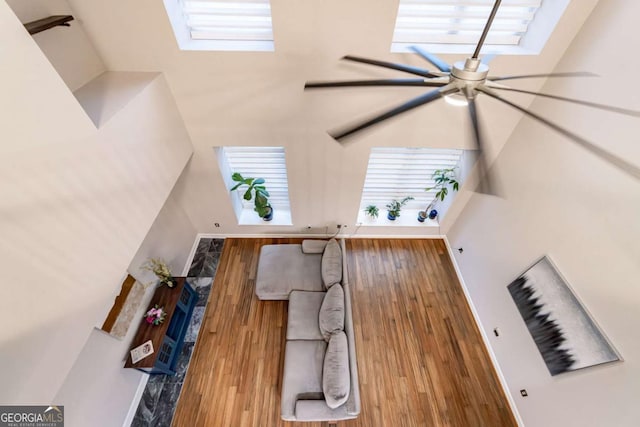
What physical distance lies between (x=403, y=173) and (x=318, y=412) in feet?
10.3

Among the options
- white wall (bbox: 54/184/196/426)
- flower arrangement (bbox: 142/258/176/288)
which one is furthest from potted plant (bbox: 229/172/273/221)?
flower arrangement (bbox: 142/258/176/288)

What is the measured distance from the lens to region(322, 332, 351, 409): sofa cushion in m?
2.39

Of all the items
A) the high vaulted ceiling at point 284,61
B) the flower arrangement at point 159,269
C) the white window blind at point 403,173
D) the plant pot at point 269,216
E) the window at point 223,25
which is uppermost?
the white window blind at point 403,173

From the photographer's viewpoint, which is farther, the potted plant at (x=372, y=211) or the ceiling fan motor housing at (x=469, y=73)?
the potted plant at (x=372, y=211)

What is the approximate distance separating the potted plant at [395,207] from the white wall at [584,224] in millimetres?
1388

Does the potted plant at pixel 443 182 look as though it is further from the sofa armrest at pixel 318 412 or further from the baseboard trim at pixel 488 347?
the sofa armrest at pixel 318 412

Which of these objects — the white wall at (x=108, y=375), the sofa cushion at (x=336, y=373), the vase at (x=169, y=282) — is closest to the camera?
the white wall at (x=108, y=375)

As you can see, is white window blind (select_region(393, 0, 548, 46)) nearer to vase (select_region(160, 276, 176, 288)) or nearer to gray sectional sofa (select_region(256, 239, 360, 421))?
gray sectional sofa (select_region(256, 239, 360, 421))

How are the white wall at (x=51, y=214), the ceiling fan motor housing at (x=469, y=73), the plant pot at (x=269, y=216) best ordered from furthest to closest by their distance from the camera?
1. the plant pot at (x=269, y=216)
2. the white wall at (x=51, y=214)
3. the ceiling fan motor housing at (x=469, y=73)

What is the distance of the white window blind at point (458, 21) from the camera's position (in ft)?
7.44

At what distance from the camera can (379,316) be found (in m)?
3.61

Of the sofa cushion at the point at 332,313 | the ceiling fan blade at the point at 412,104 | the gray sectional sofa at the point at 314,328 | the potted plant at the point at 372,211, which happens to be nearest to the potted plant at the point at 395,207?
the potted plant at the point at 372,211

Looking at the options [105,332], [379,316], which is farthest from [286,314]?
[105,332]

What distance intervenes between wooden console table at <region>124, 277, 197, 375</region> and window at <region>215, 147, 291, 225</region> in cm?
140
